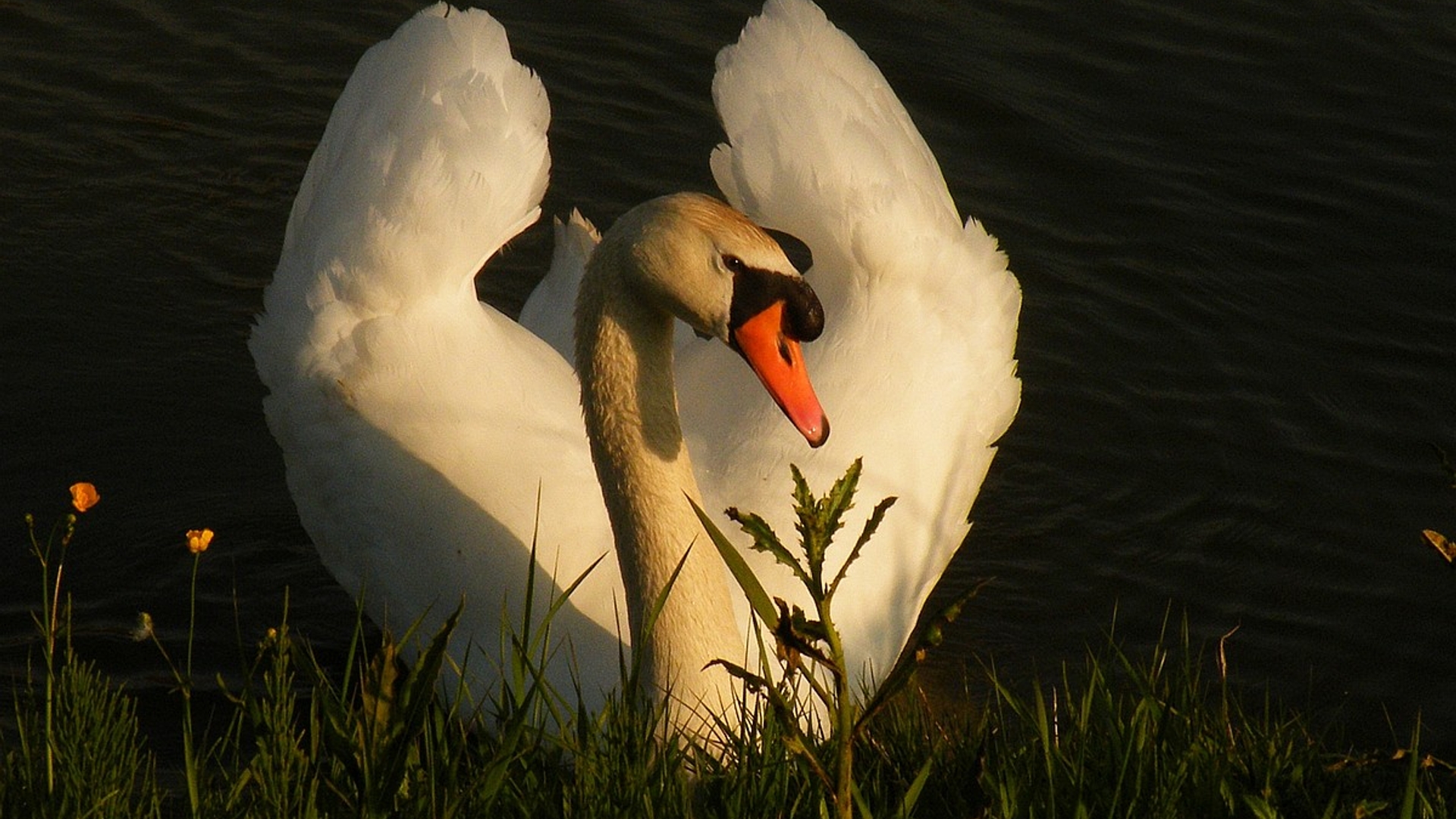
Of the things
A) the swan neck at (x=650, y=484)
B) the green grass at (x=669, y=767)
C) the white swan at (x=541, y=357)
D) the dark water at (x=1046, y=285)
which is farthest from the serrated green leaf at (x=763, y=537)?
the dark water at (x=1046, y=285)

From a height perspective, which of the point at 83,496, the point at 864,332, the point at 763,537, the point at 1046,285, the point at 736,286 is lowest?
the point at 1046,285

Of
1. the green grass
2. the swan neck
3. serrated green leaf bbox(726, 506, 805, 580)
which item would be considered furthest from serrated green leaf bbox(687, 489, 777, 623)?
the swan neck

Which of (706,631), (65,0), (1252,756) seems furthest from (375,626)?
(65,0)

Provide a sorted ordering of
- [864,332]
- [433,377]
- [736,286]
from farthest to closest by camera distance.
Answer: [864,332]
[433,377]
[736,286]

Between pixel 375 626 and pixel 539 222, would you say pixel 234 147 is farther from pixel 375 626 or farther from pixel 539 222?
pixel 375 626

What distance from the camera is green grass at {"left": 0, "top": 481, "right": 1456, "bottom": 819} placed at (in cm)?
282

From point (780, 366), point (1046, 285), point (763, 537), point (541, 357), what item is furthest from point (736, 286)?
point (1046, 285)

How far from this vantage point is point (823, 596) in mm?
2393

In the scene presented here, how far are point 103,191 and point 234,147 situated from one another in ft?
1.98

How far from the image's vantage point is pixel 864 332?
17.6 ft

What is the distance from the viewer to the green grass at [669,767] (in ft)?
9.24

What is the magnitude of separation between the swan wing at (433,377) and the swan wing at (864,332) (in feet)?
1.52

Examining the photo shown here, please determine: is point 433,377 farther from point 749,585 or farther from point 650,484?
point 749,585

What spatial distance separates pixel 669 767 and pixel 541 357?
2.64 m
